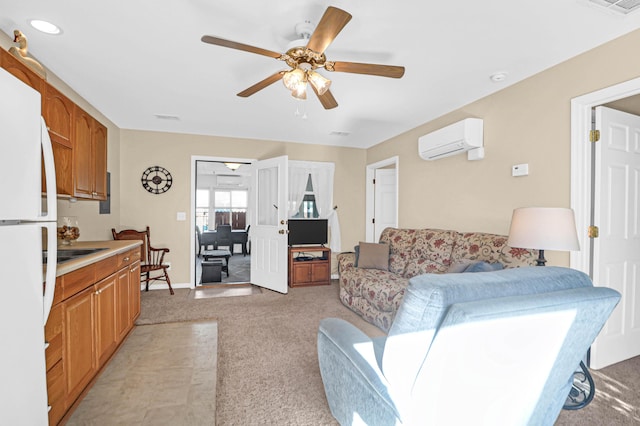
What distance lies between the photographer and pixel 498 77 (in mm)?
2760

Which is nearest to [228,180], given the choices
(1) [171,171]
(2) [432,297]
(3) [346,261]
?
(1) [171,171]

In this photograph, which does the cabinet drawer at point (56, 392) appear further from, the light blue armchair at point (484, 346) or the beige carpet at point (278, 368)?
the light blue armchair at point (484, 346)

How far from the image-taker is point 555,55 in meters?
2.41

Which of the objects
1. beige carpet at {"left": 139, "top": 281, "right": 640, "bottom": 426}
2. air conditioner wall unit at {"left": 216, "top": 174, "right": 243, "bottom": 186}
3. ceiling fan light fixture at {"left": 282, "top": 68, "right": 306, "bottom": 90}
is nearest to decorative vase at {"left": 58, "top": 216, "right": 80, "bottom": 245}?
beige carpet at {"left": 139, "top": 281, "right": 640, "bottom": 426}

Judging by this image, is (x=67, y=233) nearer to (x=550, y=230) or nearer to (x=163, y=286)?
(x=163, y=286)

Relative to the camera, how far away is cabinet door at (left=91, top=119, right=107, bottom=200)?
2.87 metres

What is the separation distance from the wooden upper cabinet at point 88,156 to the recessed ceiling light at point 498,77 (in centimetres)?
361

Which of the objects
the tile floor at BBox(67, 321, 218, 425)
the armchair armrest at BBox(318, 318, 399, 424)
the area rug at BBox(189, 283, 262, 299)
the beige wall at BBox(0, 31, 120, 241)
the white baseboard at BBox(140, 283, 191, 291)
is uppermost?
the beige wall at BBox(0, 31, 120, 241)

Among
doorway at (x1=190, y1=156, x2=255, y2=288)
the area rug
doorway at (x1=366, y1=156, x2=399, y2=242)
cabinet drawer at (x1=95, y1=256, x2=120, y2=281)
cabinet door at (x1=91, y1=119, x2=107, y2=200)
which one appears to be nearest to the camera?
cabinet drawer at (x1=95, y1=256, x2=120, y2=281)

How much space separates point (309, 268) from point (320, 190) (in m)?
1.43

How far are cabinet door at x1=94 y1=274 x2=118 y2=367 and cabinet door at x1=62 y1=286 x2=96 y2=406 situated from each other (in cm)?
9

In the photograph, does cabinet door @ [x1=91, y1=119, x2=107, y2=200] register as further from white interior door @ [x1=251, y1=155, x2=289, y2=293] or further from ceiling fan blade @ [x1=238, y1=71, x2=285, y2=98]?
white interior door @ [x1=251, y1=155, x2=289, y2=293]

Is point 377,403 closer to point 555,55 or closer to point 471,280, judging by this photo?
point 471,280

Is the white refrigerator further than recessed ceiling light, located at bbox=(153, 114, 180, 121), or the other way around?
recessed ceiling light, located at bbox=(153, 114, 180, 121)
